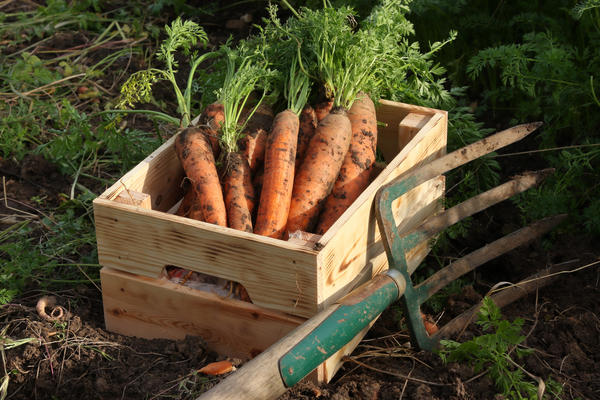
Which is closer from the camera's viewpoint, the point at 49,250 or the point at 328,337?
the point at 328,337

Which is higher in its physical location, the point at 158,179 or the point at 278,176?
the point at 278,176

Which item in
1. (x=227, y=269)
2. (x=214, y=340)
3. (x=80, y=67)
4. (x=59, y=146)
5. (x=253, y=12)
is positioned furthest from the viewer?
(x=253, y=12)

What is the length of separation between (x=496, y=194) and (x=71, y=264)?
70.1 inches

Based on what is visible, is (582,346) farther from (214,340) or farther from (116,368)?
(116,368)

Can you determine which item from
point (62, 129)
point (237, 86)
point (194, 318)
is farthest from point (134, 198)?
point (62, 129)

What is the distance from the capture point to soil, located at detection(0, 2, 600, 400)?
254 centimetres

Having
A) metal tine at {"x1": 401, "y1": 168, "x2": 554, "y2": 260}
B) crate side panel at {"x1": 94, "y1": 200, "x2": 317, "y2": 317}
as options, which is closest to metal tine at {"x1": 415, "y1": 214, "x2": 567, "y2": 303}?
metal tine at {"x1": 401, "y1": 168, "x2": 554, "y2": 260}

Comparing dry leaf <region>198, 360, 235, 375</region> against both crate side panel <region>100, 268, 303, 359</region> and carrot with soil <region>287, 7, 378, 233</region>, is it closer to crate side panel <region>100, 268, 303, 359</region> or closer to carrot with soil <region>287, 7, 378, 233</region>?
crate side panel <region>100, 268, 303, 359</region>

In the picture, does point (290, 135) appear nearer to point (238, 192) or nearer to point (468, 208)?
point (238, 192)

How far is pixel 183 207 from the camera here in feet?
9.88

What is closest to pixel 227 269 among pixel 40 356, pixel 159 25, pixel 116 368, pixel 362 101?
pixel 116 368

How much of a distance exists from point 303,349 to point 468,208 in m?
1.09

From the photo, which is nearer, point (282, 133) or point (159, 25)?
point (282, 133)

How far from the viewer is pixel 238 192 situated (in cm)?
285
